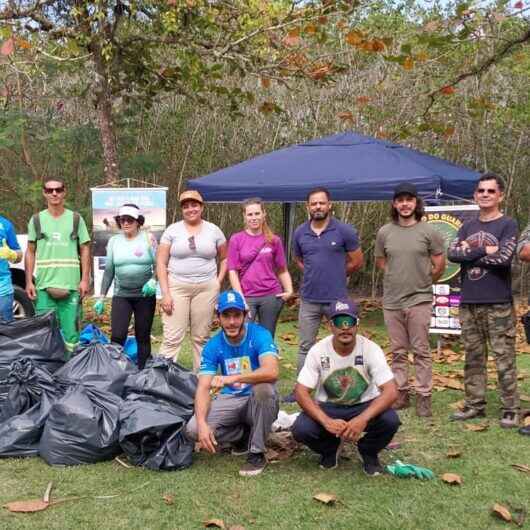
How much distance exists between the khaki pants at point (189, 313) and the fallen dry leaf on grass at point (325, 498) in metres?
2.20

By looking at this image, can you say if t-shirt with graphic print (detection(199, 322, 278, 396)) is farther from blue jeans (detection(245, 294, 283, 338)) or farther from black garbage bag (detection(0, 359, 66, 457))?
blue jeans (detection(245, 294, 283, 338))

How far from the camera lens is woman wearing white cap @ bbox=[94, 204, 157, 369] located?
589cm

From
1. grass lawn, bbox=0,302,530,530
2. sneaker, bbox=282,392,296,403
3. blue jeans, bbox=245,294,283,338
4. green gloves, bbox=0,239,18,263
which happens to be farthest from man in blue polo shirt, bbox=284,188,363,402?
green gloves, bbox=0,239,18,263

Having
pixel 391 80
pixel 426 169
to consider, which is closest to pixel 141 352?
pixel 426 169

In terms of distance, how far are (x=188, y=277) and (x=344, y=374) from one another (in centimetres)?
195

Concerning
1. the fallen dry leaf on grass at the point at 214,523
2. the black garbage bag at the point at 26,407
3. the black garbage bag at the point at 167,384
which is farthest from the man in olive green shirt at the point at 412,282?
the black garbage bag at the point at 26,407

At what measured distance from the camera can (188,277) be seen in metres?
5.64

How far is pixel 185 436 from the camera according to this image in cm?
427

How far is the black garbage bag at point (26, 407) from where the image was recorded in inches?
174

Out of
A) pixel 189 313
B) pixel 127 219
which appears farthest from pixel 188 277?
pixel 127 219

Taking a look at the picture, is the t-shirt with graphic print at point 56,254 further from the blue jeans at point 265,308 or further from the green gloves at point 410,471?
the green gloves at point 410,471

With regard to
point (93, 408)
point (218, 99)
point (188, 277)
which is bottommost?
point (93, 408)

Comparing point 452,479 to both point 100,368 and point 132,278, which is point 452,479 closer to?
point 100,368

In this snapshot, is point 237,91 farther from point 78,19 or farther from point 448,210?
point 448,210
